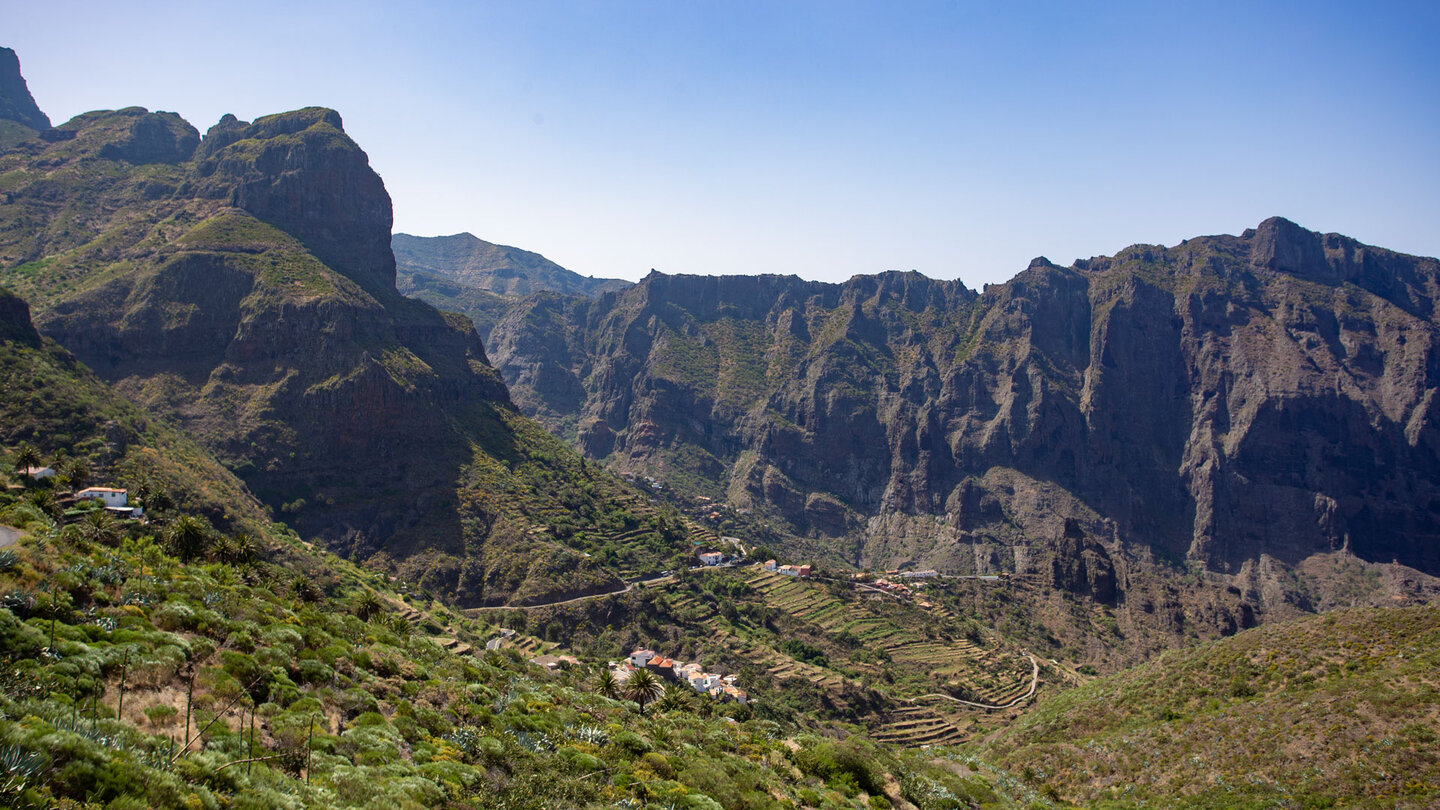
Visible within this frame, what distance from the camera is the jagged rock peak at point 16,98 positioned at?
16512cm

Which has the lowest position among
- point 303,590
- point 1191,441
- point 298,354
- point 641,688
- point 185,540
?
point 641,688

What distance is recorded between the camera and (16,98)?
170000mm

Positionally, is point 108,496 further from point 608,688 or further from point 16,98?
point 16,98

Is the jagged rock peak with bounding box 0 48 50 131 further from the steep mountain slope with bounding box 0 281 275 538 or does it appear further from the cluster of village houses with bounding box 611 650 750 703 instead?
the cluster of village houses with bounding box 611 650 750 703

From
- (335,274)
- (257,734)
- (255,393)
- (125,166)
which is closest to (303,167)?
(335,274)

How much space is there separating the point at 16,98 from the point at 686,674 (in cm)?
23002

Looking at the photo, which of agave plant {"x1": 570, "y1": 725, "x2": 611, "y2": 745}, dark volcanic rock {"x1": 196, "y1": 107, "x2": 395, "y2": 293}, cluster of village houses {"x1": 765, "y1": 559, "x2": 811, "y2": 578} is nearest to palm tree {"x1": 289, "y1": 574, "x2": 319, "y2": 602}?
agave plant {"x1": 570, "y1": 725, "x2": 611, "y2": 745}

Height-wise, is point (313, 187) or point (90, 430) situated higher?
point (313, 187)

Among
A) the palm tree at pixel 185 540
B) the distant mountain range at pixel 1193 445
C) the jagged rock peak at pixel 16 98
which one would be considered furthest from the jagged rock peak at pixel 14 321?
the jagged rock peak at pixel 16 98

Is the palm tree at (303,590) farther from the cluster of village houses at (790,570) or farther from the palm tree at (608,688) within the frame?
the cluster of village houses at (790,570)

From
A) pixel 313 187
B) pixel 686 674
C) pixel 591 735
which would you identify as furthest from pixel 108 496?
pixel 313 187

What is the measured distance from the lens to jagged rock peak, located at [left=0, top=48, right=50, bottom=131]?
16512 centimetres

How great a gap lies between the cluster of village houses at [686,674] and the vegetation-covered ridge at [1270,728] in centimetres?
2201

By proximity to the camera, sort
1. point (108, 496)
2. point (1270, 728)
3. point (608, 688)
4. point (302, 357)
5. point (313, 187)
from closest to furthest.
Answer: point (1270, 728)
point (608, 688)
point (108, 496)
point (302, 357)
point (313, 187)
